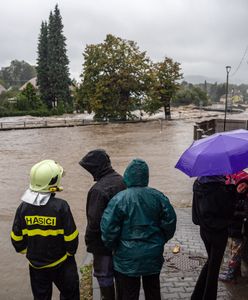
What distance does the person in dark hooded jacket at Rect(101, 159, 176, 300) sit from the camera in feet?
10.3

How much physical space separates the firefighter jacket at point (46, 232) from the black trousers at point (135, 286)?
54 cm

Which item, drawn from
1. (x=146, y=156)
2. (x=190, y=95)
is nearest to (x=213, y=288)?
(x=146, y=156)

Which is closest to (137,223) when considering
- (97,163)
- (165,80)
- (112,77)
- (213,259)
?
(97,163)

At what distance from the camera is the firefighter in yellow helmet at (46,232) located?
329 centimetres

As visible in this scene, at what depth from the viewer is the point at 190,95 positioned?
93438mm

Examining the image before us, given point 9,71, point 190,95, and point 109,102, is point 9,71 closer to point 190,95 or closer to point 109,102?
point 190,95

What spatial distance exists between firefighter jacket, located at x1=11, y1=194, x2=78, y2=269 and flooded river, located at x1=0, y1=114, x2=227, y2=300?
6.26 feet

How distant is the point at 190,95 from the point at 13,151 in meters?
76.8

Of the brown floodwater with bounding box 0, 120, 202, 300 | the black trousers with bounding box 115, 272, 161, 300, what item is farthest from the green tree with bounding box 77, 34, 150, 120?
the black trousers with bounding box 115, 272, 161, 300

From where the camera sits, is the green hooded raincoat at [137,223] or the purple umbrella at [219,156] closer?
the green hooded raincoat at [137,223]

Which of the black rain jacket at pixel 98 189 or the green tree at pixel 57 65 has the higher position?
the green tree at pixel 57 65

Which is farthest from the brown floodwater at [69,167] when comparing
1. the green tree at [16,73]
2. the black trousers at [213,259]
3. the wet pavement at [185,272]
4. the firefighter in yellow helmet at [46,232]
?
the green tree at [16,73]

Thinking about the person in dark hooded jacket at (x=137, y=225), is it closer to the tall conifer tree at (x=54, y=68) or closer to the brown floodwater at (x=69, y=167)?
the brown floodwater at (x=69, y=167)

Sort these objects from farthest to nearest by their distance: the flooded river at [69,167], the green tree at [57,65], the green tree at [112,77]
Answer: the green tree at [57,65], the green tree at [112,77], the flooded river at [69,167]
